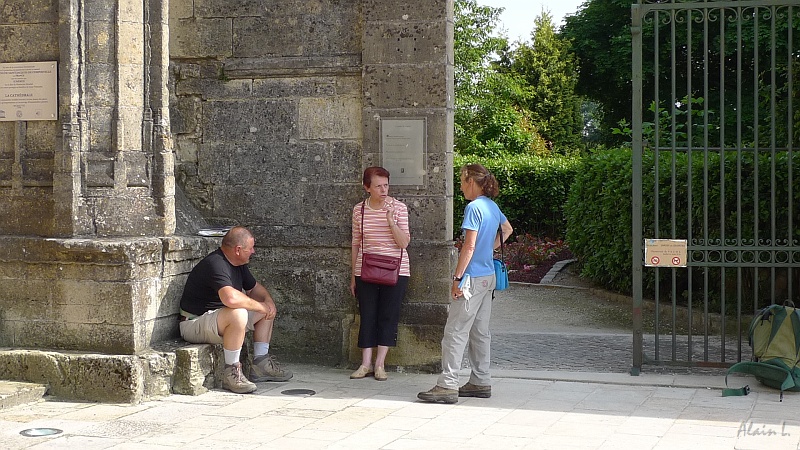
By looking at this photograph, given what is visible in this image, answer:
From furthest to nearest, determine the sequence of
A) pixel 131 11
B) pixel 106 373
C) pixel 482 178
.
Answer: pixel 131 11, pixel 482 178, pixel 106 373

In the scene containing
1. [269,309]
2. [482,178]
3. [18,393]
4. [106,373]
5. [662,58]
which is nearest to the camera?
[18,393]

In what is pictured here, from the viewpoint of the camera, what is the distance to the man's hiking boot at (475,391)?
720 centimetres

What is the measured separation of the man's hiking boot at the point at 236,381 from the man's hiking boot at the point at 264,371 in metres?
0.41

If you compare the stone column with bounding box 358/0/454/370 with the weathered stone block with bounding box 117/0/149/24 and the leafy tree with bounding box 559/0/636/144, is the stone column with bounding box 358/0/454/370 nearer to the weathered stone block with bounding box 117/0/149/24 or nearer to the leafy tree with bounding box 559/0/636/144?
the weathered stone block with bounding box 117/0/149/24

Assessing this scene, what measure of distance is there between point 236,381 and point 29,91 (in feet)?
8.43

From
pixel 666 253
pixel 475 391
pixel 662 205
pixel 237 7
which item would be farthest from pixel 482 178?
pixel 662 205

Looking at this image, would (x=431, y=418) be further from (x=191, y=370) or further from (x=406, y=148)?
(x=406, y=148)

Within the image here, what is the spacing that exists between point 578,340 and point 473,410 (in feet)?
12.0

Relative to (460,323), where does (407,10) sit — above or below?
above

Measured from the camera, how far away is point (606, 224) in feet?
44.5

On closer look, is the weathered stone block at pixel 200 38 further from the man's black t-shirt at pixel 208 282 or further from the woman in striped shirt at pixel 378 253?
the man's black t-shirt at pixel 208 282

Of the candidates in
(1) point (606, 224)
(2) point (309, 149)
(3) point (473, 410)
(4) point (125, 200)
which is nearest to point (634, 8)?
(2) point (309, 149)

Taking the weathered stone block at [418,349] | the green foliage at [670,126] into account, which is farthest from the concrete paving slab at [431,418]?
the green foliage at [670,126]

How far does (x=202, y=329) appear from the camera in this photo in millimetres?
7383
